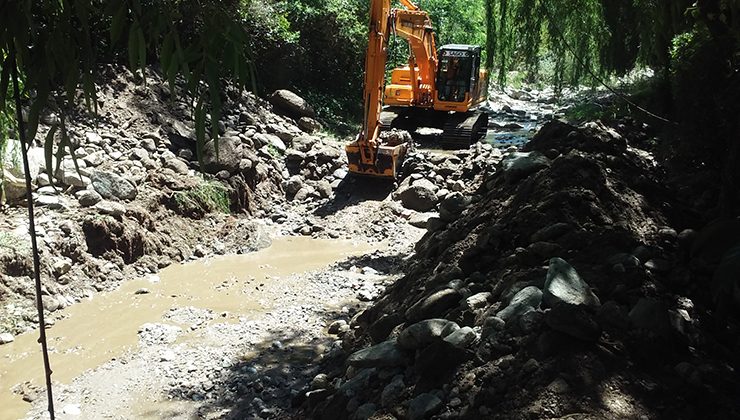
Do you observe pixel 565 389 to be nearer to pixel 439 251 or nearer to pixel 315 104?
pixel 439 251

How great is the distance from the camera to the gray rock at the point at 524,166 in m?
6.43

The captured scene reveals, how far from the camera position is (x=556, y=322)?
11.0 feet

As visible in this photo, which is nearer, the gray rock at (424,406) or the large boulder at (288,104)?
the gray rock at (424,406)

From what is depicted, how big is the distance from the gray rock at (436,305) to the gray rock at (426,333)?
0.46 meters

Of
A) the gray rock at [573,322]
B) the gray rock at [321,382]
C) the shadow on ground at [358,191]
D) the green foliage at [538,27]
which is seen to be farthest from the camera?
the shadow on ground at [358,191]

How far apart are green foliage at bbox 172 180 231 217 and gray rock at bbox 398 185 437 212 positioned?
299cm

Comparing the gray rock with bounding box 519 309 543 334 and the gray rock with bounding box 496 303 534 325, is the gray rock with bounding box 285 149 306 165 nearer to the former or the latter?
the gray rock with bounding box 496 303 534 325

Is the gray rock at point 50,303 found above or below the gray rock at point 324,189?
below

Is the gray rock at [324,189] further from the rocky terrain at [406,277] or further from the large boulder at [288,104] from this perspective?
the large boulder at [288,104]

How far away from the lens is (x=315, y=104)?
57.1 ft

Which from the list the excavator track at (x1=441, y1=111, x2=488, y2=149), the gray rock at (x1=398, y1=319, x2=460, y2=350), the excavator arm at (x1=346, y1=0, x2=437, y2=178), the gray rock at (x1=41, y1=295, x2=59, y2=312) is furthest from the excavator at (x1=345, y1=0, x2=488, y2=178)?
the gray rock at (x1=398, y1=319, x2=460, y2=350)

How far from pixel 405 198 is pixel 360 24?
9227 millimetres

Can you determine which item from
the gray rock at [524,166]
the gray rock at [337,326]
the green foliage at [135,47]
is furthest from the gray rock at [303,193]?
the green foliage at [135,47]

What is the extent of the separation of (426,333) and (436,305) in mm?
631
